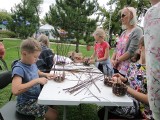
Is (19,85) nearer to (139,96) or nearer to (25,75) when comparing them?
(25,75)

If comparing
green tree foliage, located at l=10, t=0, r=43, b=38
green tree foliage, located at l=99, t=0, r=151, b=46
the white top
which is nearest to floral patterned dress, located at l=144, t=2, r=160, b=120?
the white top

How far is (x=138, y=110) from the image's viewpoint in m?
2.32

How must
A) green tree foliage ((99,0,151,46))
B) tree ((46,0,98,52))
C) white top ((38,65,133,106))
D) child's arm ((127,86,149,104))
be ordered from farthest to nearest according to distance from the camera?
green tree foliage ((99,0,151,46))
tree ((46,0,98,52))
child's arm ((127,86,149,104))
white top ((38,65,133,106))

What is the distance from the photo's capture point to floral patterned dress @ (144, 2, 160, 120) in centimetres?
117

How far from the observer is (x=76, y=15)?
18.1 meters

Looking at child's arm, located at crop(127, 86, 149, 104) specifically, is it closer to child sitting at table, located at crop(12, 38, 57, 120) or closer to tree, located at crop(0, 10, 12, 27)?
child sitting at table, located at crop(12, 38, 57, 120)

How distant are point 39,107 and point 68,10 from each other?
53.4ft

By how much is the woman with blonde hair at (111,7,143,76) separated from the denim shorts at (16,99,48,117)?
5.02 ft

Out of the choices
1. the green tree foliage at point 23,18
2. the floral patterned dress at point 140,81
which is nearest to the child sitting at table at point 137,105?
the floral patterned dress at point 140,81

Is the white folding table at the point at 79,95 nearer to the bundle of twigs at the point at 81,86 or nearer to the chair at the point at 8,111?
the bundle of twigs at the point at 81,86

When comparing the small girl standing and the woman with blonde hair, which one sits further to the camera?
the small girl standing

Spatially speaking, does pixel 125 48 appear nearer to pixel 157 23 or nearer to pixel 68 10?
pixel 157 23

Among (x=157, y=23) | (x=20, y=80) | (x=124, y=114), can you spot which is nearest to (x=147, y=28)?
(x=157, y=23)

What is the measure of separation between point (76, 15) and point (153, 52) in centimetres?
1720
